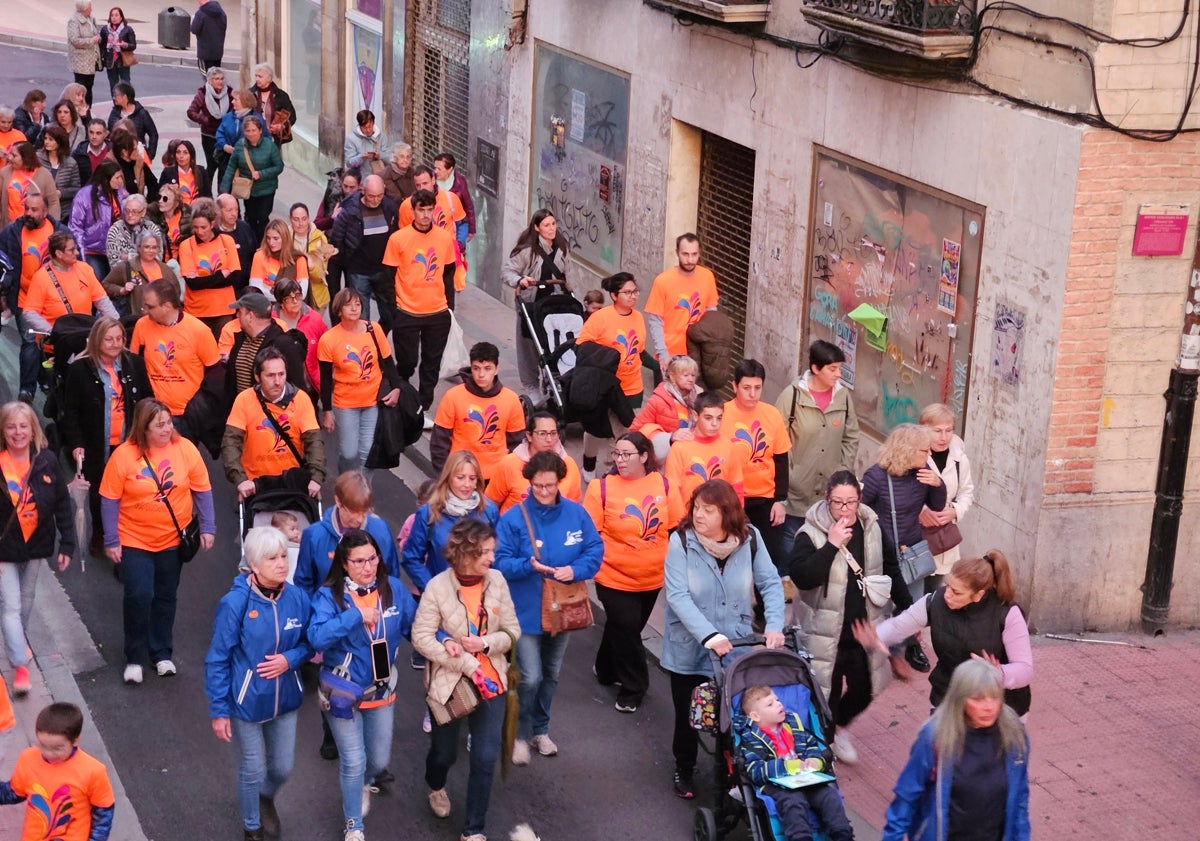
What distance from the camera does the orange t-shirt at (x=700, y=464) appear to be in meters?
10.1

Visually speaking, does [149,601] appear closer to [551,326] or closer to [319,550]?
[319,550]

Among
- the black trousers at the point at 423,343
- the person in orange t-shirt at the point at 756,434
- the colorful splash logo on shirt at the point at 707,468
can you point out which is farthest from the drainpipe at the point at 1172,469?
the black trousers at the point at 423,343

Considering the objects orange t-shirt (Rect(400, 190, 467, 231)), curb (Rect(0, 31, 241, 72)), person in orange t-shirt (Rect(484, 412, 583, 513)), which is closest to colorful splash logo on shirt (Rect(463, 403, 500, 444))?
person in orange t-shirt (Rect(484, 412, 583, 513))

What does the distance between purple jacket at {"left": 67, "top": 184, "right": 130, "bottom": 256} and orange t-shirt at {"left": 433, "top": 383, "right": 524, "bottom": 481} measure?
5.95 metres

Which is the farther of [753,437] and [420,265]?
[420,265]

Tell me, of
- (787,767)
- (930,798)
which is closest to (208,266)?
(787,767)

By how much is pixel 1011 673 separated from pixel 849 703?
1497 mm

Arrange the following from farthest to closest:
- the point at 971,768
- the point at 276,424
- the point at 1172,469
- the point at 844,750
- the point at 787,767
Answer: the point at 1172,469, the point at 276,424, the point at 844,750, the point at 787,767, the point at 971,768

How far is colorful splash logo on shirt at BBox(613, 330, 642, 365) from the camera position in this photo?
13094mm

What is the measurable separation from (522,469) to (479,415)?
1.39 m

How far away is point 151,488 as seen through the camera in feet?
32.0

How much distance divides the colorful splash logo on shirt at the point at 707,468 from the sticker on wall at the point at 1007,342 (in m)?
2.39

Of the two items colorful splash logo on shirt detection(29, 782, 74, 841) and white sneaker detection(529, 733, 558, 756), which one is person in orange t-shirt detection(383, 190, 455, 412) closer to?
white sneaker detection(529, 733, 558, 756)

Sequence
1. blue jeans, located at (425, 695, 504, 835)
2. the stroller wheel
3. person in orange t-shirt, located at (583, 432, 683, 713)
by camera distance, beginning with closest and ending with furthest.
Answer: blue jeans, located at (425, 695, 504, 835) → the stroller wheel → person in orange t-shirt, located at (583, 432, 683, 713)
